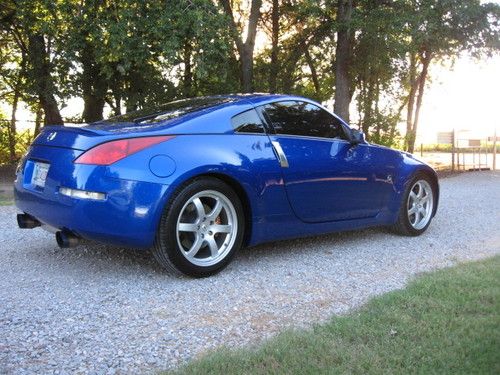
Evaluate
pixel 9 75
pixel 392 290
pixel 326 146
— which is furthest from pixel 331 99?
pixel 392 290

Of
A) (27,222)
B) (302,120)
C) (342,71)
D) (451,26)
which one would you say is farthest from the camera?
(342,71)

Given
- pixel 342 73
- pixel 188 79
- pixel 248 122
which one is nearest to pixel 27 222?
pixel 248 122

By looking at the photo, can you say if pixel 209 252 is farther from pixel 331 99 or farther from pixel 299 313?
pixel 331 99

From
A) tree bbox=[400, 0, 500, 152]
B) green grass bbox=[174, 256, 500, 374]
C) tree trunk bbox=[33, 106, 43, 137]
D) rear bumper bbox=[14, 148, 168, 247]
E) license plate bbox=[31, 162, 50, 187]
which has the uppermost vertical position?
tree bbox=[400, 0, 500, 152]

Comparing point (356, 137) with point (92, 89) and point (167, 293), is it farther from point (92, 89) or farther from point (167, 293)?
point (92, 89)

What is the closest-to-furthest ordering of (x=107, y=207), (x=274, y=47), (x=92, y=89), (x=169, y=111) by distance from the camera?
(x=107, y=207), (x=169, y=111), (x=92, y=89), (x=274, y=47)

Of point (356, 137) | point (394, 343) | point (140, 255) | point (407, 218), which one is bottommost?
point (394, 343)

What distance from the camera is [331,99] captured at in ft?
65.6

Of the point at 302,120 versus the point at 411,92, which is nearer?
the point at 302,120

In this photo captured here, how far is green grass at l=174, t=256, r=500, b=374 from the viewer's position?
2.62 m

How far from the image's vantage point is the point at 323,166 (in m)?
4.93

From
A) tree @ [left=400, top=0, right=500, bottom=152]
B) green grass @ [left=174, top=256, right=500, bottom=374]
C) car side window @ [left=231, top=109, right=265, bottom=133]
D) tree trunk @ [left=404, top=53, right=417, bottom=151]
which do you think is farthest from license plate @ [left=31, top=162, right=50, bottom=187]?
tree trunk @ [left=404, top=53, right=417, bottom=151]

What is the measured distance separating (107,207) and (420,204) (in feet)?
12.5

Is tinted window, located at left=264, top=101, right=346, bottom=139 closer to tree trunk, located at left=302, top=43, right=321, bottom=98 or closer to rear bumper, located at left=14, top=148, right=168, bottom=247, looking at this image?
rear bumper, located at left=14, top=148, right=168, bottom=247
